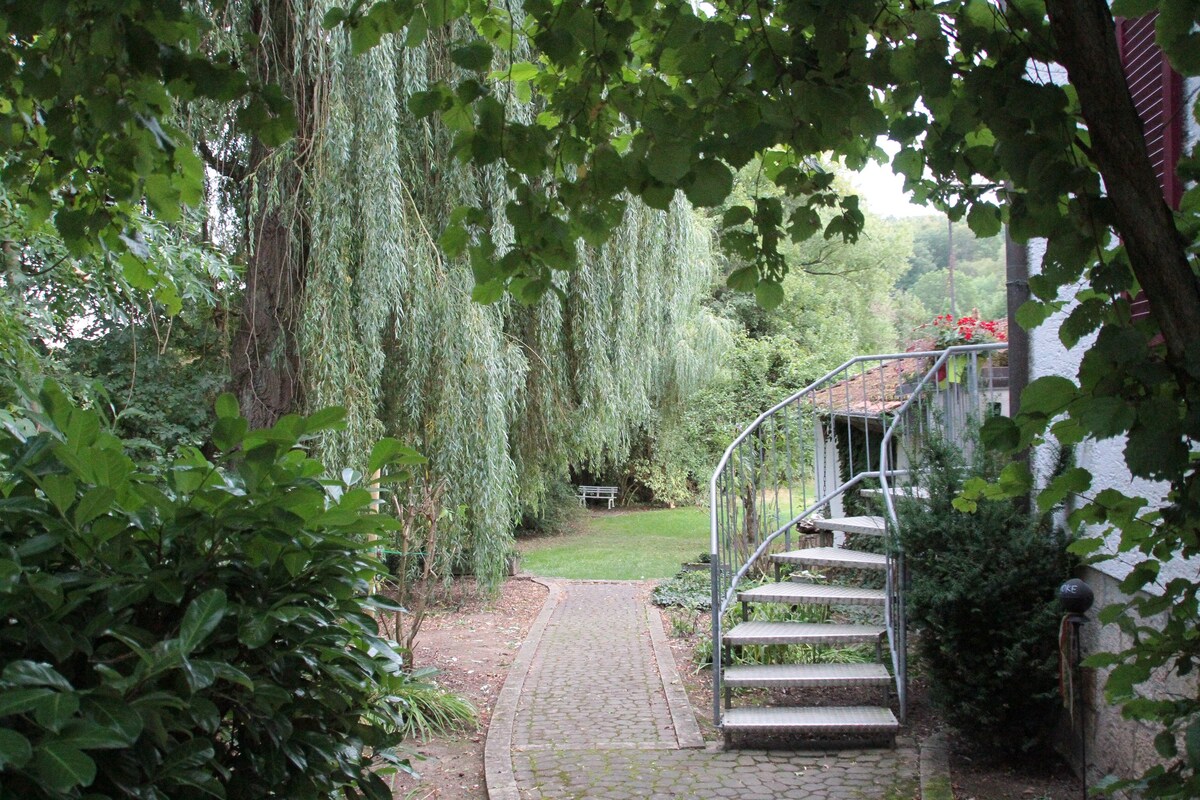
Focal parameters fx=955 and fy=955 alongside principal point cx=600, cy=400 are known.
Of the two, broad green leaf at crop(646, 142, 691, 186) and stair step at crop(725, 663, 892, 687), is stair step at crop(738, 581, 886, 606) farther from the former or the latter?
broad green leaf at crop(646, 142, 691, 186)

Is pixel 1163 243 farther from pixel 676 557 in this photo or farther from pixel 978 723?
pixel 676 557

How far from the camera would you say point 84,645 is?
5.17 ft

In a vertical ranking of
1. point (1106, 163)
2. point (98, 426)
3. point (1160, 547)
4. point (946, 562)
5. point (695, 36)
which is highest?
point (695, 36)

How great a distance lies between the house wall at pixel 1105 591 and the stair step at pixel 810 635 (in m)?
1.38

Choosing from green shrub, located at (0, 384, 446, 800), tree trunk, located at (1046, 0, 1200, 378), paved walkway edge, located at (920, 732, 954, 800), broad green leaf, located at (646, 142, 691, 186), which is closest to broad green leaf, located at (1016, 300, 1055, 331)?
tree trunk, located at (1046, 0, 1200, 378)

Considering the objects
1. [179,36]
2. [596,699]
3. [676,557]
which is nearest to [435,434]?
[596,699]

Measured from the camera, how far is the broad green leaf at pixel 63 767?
1309mm

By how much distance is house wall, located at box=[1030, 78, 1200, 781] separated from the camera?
3.80 metres

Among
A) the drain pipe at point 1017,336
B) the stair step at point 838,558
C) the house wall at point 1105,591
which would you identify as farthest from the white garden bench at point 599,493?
the house wall at point 1105,591

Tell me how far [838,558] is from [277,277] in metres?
4.52

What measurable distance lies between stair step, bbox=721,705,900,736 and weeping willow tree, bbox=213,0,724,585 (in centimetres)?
303

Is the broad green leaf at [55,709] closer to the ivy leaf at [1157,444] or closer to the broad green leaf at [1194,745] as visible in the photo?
the ivy leaf at [1157,444]

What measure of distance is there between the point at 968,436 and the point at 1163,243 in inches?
184

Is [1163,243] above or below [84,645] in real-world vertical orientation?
above
